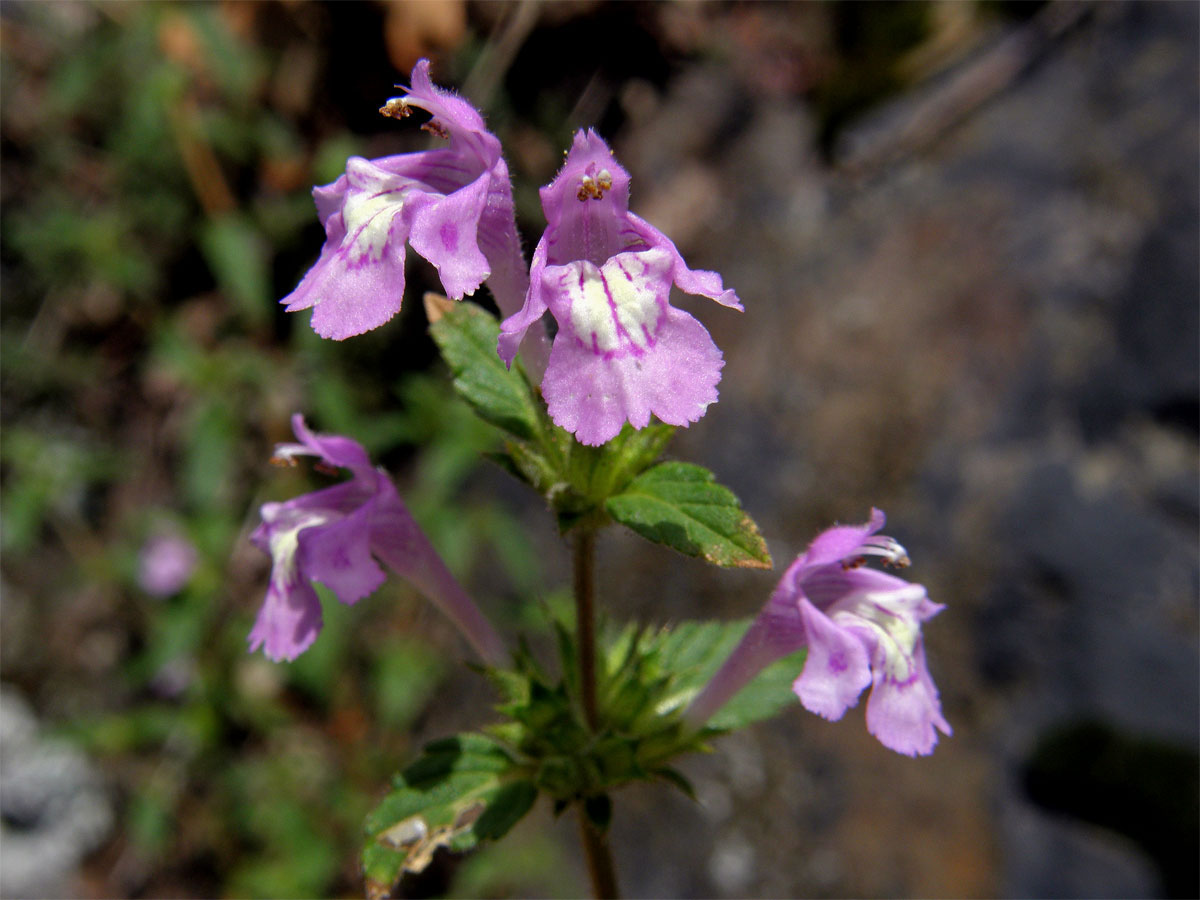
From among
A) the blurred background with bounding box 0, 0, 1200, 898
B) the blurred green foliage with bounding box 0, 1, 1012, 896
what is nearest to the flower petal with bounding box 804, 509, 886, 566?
the blurred background with bounding box 0, 0, 1200, 898

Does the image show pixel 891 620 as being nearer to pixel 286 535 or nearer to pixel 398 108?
pixel 286 535

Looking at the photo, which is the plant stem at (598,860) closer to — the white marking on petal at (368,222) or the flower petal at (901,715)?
the flower petal at (901,715)

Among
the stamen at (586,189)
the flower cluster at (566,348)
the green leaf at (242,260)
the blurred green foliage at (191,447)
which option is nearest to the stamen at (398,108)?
the flower cluster at (566,348)

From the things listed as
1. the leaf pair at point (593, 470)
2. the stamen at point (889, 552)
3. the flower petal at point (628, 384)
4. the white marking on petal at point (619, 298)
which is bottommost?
the stamen at point (889, 552)

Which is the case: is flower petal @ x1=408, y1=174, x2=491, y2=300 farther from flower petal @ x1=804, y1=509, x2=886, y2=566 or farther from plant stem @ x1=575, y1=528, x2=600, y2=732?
flower petal @ x1=804, y1=509, x2=886, y2=566

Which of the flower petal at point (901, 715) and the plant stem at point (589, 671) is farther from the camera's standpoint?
the plant stem at point (589, 671)

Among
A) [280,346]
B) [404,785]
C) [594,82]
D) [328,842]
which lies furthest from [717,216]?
[404,785]

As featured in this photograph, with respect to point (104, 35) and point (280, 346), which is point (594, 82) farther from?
point (104, 35)
